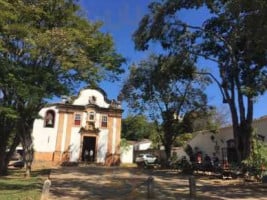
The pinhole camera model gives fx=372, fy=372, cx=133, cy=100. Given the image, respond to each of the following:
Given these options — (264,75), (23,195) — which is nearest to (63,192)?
(23,195)

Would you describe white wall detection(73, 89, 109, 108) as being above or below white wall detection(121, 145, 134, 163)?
above

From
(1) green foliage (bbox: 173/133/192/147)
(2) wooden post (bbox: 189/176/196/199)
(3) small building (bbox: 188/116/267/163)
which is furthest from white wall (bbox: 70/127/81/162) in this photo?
(2) wooden post (bbox: 189/176/196/199)

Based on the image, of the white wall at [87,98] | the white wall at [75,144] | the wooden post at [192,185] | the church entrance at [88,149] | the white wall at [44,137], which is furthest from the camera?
the white wall at [87,98]

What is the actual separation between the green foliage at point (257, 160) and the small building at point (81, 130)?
76.6 feet

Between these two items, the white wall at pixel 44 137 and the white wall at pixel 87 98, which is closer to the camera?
the white wall at pixel 44 137

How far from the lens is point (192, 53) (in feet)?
77.6

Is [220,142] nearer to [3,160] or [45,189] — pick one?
[3,160]

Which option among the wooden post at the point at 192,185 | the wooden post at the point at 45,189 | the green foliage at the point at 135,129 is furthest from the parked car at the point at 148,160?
the wooden post at the point at 45,189

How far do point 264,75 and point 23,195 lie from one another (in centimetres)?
1416

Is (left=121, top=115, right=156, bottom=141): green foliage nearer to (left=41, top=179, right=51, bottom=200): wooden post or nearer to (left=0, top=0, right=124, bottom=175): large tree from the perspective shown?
(left=0, top=0, right=124, bottom=175): large tree

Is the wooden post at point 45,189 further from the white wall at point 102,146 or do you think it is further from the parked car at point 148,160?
the white wall at point 102,146

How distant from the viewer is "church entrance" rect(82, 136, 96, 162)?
4166 centimetres

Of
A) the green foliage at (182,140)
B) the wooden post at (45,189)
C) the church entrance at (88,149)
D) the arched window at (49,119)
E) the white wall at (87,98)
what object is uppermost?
the white wall at (87,98)

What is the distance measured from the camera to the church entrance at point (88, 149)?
1640 inches
